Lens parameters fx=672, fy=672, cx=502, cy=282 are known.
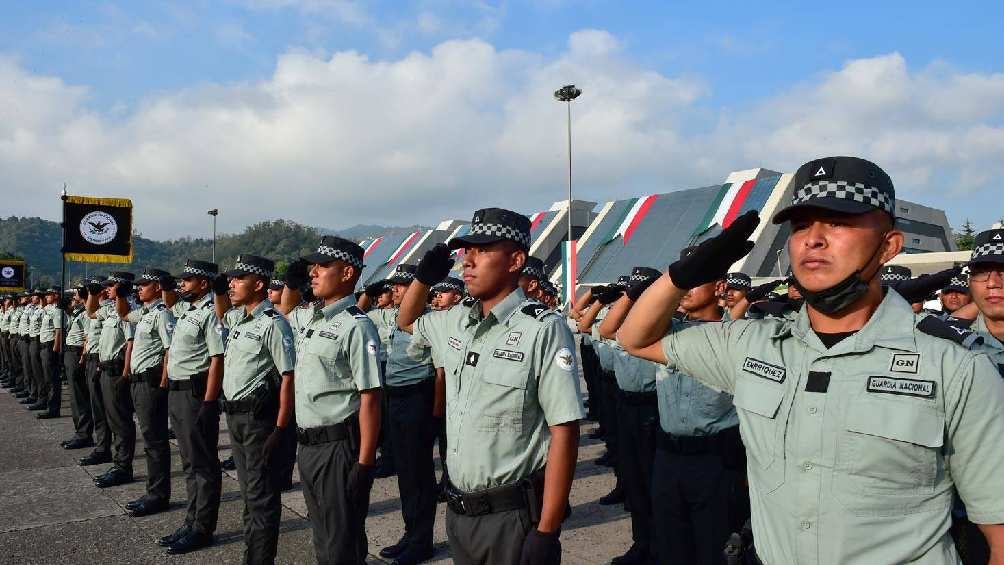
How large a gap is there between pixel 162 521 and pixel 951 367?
632cm

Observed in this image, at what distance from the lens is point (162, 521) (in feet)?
19.8

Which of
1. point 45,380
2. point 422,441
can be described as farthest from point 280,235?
point 422,441

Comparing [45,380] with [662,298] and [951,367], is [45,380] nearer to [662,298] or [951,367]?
[662,298]

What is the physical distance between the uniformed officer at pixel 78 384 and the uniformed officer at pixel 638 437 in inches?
289

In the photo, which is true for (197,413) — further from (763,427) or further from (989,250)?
(989,250)

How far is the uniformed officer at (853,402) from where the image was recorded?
169cm

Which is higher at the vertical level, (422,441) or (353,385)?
(353,385)

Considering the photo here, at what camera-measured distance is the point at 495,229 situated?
3324mm

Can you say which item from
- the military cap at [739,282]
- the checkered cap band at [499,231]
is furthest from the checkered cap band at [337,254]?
the military cap at [739,282]

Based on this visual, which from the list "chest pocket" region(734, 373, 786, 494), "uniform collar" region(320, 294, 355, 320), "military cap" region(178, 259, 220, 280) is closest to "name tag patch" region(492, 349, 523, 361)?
"chest pocket" region(734, 373, 786, 494)

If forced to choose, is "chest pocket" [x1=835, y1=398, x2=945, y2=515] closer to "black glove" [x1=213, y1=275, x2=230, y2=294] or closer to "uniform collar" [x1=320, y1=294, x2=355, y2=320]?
"uniform collar" [x1=320, y1=294, x2=355, y2=320]

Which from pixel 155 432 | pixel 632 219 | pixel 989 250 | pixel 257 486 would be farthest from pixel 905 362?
pixel 632 219

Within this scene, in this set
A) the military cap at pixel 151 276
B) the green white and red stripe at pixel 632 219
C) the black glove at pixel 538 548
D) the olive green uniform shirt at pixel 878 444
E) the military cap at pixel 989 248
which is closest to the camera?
the olive green uniform shirt at pixel 878 444

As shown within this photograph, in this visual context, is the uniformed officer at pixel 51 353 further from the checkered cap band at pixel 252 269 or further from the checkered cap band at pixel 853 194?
the checkered cap band at pixel 853 194
